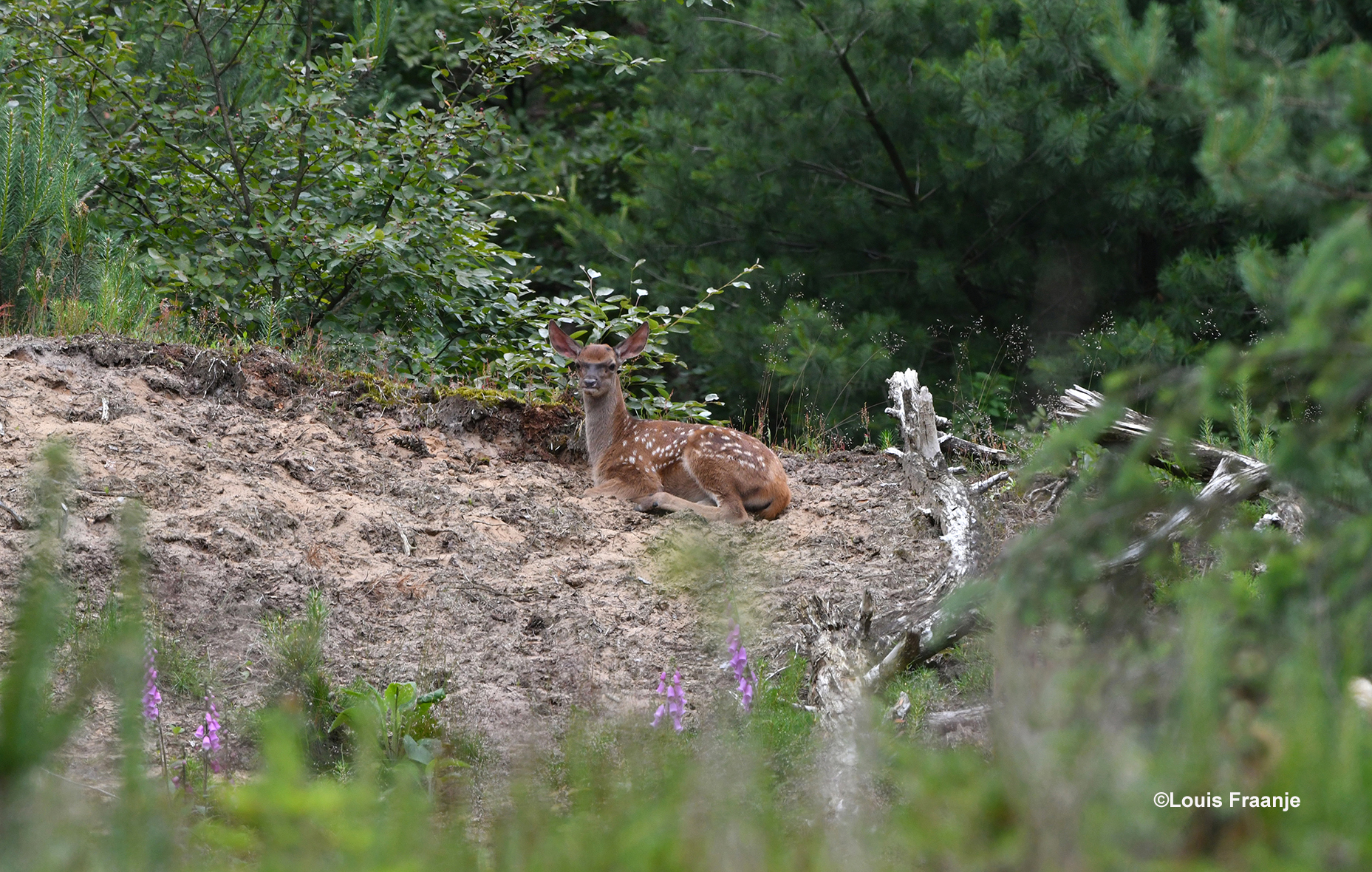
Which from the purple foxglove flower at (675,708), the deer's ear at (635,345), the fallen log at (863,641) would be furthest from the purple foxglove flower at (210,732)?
the deer's ear at (635,345)

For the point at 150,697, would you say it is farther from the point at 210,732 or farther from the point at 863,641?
the point at 863,641

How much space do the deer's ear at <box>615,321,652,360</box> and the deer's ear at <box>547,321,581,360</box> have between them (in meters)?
0.30

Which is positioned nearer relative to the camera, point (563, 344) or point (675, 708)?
point (675, 708)

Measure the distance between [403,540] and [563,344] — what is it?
106 inches

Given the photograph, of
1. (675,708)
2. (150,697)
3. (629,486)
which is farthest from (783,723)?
(629,486)

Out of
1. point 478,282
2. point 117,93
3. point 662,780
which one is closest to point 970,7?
point 478,282

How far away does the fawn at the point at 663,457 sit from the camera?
7.46 metres

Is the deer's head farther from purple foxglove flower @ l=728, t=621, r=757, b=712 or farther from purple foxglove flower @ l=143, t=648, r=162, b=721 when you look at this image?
purple foxglove flower @ l=143, t=648, r=162, b=721

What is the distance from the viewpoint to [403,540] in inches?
247

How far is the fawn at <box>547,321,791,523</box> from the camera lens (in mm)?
7465

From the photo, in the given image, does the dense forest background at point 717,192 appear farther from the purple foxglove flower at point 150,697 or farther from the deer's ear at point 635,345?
the purple foxglove flower at point 150,697

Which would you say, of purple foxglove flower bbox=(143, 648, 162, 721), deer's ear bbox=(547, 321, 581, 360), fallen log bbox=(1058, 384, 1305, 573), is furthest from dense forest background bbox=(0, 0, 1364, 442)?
purple foxglove flower bbox=(143, 648, 162, 721)

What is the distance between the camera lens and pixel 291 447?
6.90 metres

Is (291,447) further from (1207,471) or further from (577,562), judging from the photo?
(1207,471)
